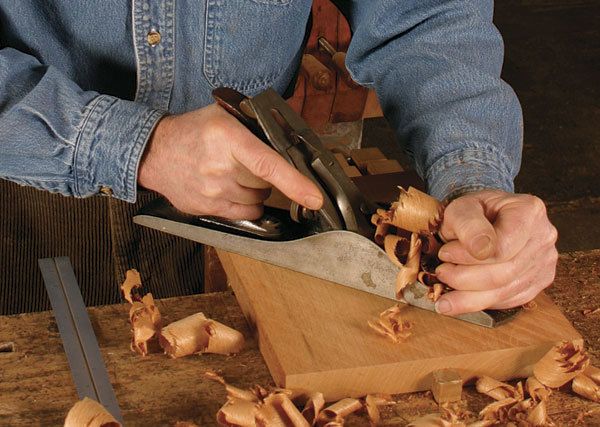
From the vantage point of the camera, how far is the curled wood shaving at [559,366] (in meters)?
1.19

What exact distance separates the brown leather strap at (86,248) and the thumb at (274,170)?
0.59 meters

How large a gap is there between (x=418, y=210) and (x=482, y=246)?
14 cm

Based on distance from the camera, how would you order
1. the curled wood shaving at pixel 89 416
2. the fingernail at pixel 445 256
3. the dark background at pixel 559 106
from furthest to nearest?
the dark background at pixel 559 106 → the fingernail at pixel 445 256 → the curled wood shaving at pixel 89 416

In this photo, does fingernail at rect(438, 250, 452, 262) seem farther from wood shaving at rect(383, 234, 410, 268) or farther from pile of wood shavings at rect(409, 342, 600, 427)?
pile of wood shavings at rect(409, 342, 600, 427)

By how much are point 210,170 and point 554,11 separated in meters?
4.04

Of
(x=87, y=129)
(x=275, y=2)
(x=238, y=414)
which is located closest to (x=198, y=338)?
(x=238, y=414)

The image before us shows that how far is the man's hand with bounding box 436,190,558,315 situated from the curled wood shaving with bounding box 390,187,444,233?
21 mm

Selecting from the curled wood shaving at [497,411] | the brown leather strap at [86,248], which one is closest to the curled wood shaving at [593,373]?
the curled wood shaving at [497,411]

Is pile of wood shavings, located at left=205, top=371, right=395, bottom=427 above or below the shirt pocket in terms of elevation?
below

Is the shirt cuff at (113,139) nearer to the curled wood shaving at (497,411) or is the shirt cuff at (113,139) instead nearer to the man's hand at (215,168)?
the man's hand at (215,168)

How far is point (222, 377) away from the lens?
1187 mm

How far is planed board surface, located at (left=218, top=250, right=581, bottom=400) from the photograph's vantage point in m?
1.15

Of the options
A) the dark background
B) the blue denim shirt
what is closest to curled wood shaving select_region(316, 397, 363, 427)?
the blue denim shirt

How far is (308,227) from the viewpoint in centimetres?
142
